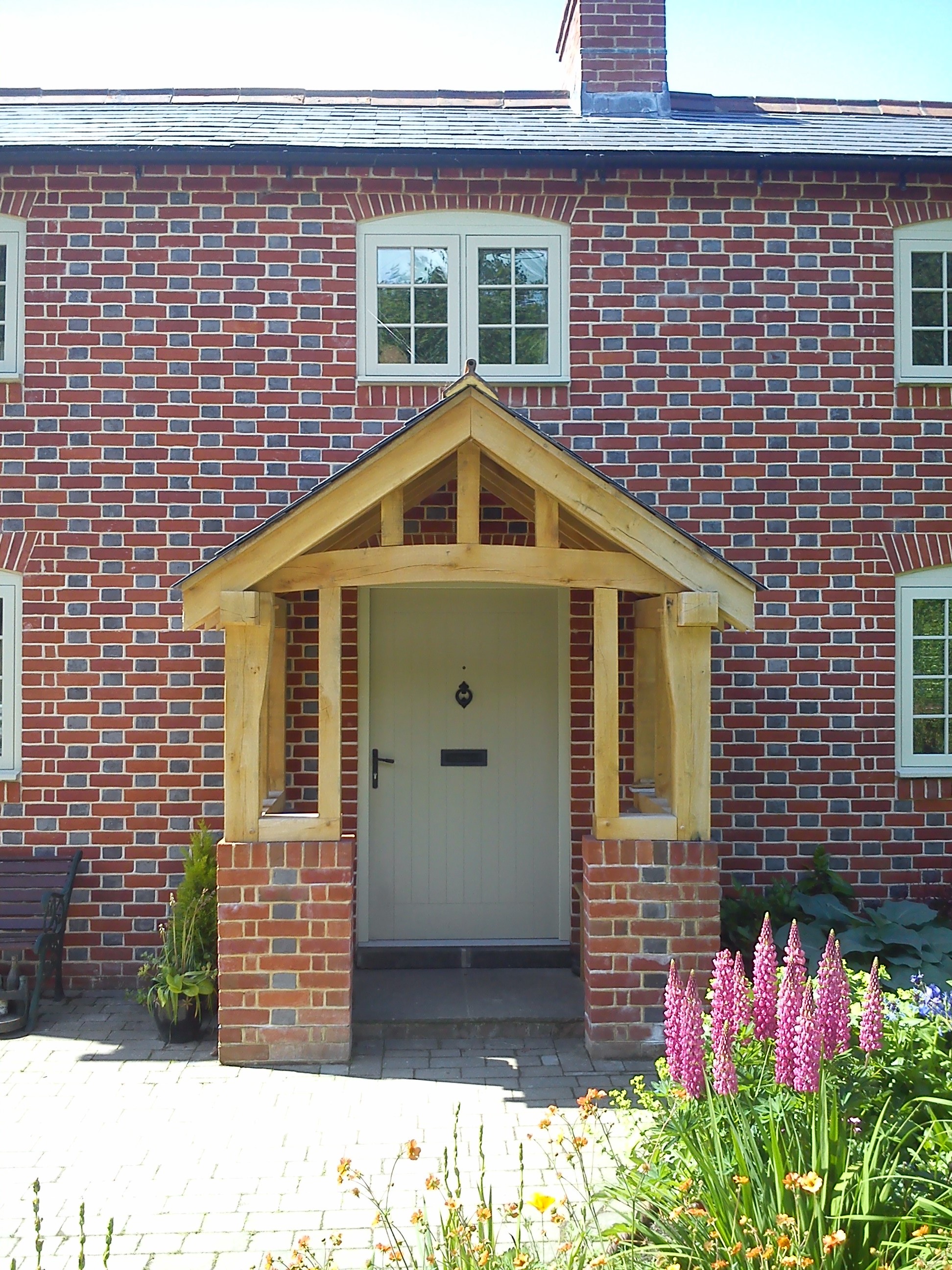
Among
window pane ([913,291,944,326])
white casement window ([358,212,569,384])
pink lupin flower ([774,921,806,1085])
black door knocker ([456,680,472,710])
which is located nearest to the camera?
pink lupin flower ([774,921,806,1085])

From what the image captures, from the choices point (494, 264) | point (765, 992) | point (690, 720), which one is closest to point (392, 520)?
point (690, 720)

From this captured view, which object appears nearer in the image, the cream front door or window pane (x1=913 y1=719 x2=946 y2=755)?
window pane (x1=913 y1=719 x2=946 y2=755)

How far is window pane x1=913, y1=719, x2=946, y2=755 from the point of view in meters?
7.45

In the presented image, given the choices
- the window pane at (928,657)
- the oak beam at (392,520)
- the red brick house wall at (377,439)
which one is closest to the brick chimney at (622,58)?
the red brick house wall at (377,439)

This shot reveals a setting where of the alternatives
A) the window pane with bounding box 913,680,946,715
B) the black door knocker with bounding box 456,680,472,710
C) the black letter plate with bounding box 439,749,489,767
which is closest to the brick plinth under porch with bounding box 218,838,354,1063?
the black letter plate with bounding box 439,749,489,767

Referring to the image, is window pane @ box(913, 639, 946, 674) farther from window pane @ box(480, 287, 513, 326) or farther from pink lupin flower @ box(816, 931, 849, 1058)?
pink lupin flower @ box(816, 931, 849, 1058)

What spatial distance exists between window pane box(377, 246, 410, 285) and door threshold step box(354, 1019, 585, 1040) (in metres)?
4.83

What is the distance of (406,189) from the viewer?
7328mm

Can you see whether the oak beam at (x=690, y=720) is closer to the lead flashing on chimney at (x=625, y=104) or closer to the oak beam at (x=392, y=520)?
the oak beam at (x=392, y=520)

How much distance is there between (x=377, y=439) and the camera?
286 inches

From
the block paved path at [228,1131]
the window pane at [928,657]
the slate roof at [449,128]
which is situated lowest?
the block paved path at [228,1131]

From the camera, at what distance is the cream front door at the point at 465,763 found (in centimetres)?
763

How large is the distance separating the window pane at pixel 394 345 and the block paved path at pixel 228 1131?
14.5 feet

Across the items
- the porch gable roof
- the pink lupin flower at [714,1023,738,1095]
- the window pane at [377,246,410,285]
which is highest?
the window pane at [377,246,410,285]
